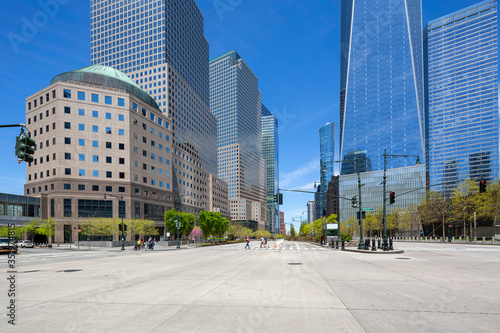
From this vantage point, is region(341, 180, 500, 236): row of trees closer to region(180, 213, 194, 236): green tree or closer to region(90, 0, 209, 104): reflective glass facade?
region(180, 213, 194, 236): green tree

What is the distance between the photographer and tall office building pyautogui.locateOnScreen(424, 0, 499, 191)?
179m

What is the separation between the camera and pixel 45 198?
234ft

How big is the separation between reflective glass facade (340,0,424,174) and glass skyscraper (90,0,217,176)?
84.5 meters

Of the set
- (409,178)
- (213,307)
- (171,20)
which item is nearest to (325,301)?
(213,307)

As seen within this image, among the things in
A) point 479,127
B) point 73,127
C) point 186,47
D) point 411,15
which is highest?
point 411,15

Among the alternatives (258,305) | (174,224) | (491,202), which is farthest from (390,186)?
(258,305)

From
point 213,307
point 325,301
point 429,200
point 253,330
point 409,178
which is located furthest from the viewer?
point 409,178

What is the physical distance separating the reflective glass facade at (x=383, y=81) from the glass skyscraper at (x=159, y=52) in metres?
84.5

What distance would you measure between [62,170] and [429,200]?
89509 mm

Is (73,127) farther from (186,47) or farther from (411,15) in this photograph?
(411,15)

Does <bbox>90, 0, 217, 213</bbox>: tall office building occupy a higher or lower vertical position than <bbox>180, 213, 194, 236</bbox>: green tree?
higher

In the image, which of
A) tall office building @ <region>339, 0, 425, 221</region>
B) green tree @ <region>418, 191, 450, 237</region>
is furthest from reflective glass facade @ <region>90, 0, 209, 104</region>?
green tree @ <region>418, 191, 450, 237</region>

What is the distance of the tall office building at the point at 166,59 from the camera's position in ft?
396

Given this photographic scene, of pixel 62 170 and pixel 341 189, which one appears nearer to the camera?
pixel 62 170
